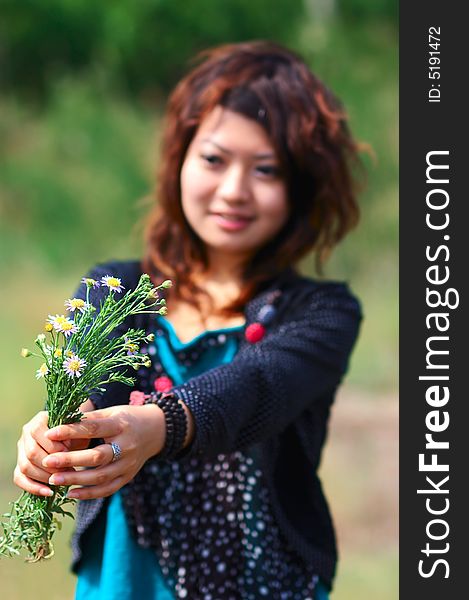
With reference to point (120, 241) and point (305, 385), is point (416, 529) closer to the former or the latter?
point (305, 385)

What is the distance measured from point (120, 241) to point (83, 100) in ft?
5.20

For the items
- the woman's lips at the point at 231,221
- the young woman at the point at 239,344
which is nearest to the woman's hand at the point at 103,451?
the young woman at the point at 239,344

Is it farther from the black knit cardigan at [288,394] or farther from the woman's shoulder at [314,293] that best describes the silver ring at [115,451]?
the woman's shoulder at [314,293]

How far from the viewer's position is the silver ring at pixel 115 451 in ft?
5.73

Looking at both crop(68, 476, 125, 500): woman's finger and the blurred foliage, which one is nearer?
crop(68, 476, 125, 500): woman's finger

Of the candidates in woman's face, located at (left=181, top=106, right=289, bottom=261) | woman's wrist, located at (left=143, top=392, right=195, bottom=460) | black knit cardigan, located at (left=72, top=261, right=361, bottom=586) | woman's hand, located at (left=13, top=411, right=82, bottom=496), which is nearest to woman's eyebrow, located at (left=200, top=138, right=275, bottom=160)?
woman's face, located at (left=181, top=106, right=289, bottom=261)

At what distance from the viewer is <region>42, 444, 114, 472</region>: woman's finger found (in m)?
1.70

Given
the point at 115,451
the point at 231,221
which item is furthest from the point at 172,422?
the point at 231,221

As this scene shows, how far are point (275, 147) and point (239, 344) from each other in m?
0.43

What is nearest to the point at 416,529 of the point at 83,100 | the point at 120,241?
the point at 120,241

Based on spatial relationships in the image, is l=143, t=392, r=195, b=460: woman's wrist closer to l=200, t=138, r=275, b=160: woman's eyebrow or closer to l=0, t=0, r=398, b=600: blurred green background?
l=200, t=138, r=275, b=160: woman's eyebrow

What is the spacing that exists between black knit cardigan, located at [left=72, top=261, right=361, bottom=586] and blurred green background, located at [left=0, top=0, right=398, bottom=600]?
65.5 inches

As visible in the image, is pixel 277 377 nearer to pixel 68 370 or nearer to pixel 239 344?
pixel 239 344

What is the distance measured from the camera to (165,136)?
2.66 metres
